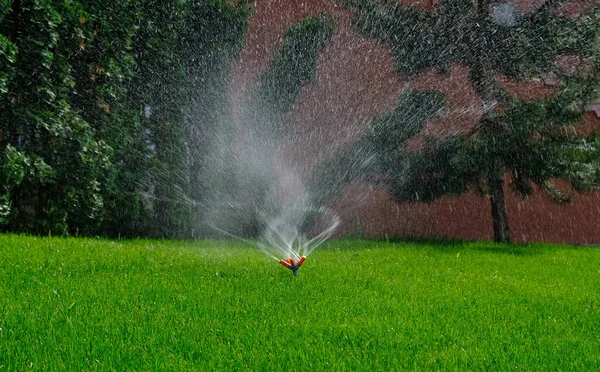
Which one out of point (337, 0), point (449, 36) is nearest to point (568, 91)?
point (449, 36)

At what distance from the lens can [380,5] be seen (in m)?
12.0

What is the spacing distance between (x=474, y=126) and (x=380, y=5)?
9.18 ft

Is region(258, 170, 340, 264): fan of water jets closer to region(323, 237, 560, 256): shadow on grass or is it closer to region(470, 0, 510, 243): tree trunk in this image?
region(323, 237, 560, 256): shadow on grass

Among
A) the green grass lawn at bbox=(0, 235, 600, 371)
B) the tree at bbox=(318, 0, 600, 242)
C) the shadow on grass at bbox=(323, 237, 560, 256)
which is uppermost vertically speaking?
the tree at bbox=(318, 0, 600, 242)

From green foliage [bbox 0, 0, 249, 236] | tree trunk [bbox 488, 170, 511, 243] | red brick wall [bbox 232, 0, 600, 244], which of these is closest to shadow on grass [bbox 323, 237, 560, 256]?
tree trunk [bbox 488, 170, 511, 243]

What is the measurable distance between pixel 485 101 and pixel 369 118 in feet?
7.07

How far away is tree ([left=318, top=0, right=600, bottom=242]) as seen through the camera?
442 inches

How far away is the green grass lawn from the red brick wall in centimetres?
488

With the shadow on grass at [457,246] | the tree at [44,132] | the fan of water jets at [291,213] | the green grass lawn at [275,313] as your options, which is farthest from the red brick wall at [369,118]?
the green grass lawn at [275,313]

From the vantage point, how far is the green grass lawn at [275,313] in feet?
13.1

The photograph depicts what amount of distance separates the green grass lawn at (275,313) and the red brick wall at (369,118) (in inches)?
192

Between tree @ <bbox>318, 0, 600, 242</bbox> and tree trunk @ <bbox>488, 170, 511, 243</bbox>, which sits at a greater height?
tree @ <bbox>318, 0, 600, 242</bbox>

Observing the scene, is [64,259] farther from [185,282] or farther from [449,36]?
[449,36]

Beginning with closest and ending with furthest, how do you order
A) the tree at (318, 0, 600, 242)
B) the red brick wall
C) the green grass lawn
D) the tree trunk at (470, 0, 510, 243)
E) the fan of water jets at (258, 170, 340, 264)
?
the green grass lawn → the tree at (318, 0, 600, 242) → the tree trunk at (470, 0, 510, 243) → the fan of water jets at (258, 170, 340, 264) → the red brick wall
